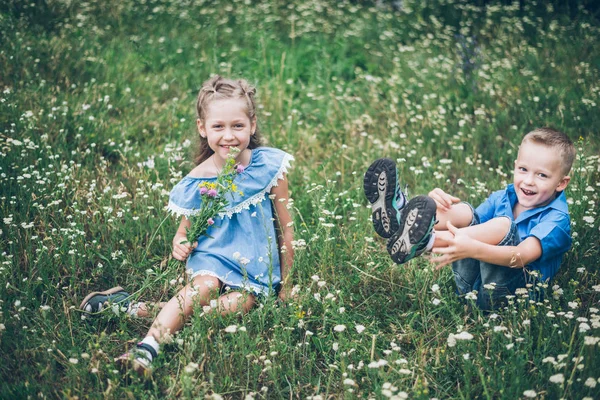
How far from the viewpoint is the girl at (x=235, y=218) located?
11.0 feet

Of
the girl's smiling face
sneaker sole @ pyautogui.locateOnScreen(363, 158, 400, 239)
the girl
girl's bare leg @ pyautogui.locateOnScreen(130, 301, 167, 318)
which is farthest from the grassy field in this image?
the girl's smiling face

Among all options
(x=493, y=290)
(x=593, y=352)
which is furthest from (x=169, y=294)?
(x=593, y=352)

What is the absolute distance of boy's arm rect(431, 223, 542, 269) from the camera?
113 inches

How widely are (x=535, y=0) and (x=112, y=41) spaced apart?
5.64 metres

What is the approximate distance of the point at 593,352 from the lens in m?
2.55

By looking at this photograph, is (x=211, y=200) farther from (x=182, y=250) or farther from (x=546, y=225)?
(x=546, y=225)

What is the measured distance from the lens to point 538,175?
3.20 meters

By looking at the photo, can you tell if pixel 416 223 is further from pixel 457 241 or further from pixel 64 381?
pixel 64 381

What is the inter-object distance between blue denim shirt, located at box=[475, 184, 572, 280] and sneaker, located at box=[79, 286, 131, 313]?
7.24 feet

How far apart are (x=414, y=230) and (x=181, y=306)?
50.2 inches

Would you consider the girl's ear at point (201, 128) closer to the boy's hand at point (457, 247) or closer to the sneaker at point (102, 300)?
the sneaker at point (102, 300)

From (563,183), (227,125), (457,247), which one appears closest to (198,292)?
(227,125)

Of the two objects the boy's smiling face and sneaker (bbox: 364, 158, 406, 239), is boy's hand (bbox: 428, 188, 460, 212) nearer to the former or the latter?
sneaker (bbox: 364, 158, 406, 239)

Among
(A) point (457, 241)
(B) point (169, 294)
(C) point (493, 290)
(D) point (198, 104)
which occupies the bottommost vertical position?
(B) point (169, 294)
